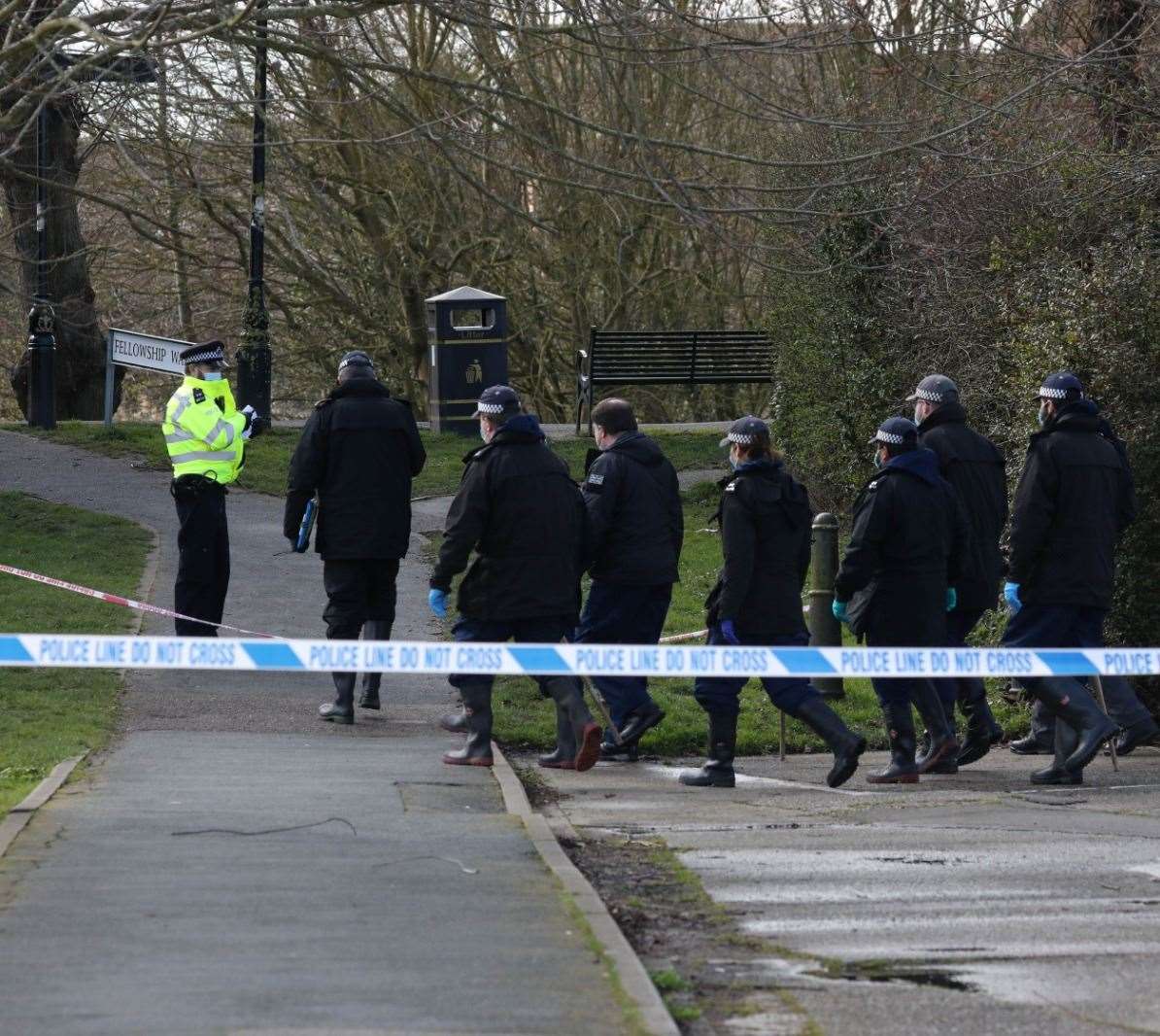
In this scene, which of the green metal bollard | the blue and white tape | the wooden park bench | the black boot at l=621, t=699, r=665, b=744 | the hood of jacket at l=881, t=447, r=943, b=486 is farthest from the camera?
the wooden park bench

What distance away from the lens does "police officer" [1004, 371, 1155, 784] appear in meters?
8.98

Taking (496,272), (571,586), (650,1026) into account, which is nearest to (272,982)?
(650,1026)

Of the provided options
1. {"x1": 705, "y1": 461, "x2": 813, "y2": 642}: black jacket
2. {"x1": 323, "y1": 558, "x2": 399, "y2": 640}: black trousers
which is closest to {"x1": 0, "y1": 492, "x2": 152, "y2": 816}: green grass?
{"x1": 323, "y1": 558, "x2": 399, "y2": 640}: black trousers

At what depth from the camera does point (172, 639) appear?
7.09 meters

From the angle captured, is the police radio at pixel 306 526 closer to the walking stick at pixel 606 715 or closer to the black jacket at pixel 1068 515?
the walking stick at pixel 606 715

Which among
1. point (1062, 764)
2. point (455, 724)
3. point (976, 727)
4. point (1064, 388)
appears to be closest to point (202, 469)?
point (455, 724)

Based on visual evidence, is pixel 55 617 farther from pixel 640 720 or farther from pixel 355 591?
pixel 640 720

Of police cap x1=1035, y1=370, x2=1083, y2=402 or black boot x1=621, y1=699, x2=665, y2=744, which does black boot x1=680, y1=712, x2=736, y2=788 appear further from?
police cap x1=1035, y1=370, x2=1083, y2=402

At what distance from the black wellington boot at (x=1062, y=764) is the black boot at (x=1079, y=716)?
1.8 inches

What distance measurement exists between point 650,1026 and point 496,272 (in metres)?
23.7

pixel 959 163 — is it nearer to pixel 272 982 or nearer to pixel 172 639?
pixel 172 639

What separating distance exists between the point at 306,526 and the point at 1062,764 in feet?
13.3

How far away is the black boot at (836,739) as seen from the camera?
8.62m

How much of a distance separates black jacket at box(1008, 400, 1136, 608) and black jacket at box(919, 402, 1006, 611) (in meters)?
0.46
